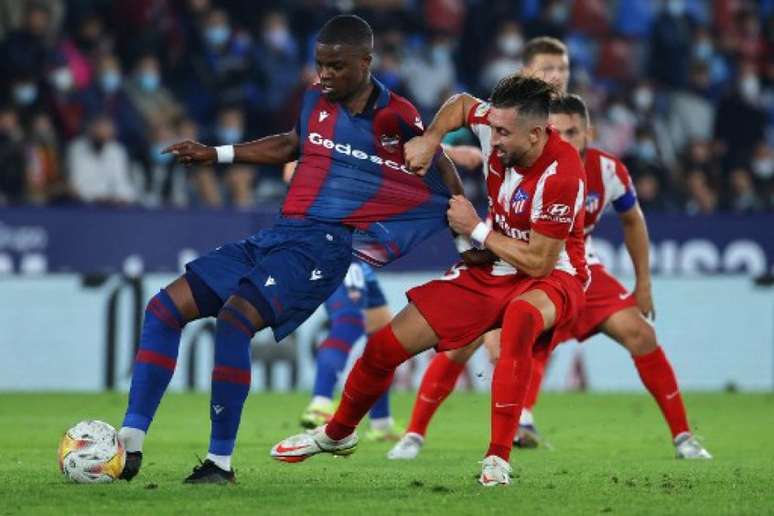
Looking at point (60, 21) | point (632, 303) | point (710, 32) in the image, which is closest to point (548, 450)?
point (632, 303)

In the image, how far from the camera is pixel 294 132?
8.01 m

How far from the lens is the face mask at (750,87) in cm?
2055

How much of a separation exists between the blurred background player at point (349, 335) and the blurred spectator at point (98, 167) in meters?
6.02

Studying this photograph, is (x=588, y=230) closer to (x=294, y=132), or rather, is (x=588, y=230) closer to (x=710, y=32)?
(x=294, y=132)

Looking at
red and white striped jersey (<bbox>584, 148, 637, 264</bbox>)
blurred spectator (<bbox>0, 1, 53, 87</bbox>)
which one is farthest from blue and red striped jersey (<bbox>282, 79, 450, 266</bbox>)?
blurred spectator (<bbox>0, 1, 53, 87</bbox>)

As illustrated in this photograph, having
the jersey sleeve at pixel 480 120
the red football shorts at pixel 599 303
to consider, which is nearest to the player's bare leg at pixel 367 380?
the jersey sleeve at pixel 480 120

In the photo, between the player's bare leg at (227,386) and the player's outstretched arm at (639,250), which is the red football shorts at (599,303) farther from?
the player's bare leg at (227,386)

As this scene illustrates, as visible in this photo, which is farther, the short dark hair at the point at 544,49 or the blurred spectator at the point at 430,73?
the blurred spectator at the point at 430,73

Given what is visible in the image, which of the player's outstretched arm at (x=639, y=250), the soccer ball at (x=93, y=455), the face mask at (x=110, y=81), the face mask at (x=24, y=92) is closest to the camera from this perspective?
the soccer ball at (x=93, y=455)

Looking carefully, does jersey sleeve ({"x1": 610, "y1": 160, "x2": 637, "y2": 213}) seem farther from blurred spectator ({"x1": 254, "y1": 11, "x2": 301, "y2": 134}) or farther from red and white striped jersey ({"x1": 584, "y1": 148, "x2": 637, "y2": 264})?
blurred spectator ({"x1": 254, "y1": 11, "x2": 301, "y2": 134})

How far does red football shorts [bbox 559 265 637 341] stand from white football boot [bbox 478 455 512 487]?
223 cm

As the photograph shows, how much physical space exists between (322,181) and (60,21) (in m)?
11.2

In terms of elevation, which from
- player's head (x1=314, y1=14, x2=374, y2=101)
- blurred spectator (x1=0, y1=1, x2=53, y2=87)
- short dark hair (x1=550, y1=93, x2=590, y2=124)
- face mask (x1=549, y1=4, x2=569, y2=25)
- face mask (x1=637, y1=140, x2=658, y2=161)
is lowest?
face mask (x1=637, y1=140, x2=658, y2=161)

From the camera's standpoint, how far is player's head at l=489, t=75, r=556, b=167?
7645 mm
